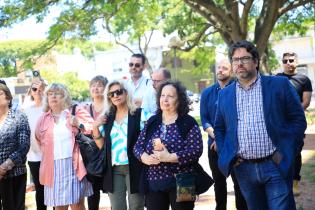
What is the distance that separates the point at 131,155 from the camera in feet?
16.5

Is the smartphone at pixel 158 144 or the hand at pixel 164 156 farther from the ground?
the smartphone at pixel 158 144

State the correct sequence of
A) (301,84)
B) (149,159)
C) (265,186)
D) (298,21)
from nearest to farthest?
(265,186)
(149,159)
(301,84)
(298,21)

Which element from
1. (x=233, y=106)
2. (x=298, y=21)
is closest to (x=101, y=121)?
(x=233, y=106)

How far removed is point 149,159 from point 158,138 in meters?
0.23

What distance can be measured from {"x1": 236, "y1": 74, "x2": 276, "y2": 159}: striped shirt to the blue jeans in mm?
116

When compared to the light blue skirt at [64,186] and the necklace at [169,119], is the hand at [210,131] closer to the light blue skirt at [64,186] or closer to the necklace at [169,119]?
the necklace at [169,119]

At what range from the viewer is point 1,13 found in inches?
532

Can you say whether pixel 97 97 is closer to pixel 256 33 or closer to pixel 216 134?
pixel 216 134

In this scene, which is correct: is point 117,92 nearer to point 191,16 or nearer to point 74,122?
point 74,122

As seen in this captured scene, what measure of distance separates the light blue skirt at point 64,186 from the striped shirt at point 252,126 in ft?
7.29

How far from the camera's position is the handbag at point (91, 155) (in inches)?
203

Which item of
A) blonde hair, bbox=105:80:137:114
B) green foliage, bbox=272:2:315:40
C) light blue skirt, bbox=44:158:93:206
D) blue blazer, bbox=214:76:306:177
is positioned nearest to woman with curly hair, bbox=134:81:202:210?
blue blazer, bbox=214:76:306:177

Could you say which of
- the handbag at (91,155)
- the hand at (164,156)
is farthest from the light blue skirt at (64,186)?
the hand at (164,156)

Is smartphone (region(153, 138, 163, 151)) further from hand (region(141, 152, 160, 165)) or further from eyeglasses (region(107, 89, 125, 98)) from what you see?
eyeglasses (region(107, 89, 125, 98))
